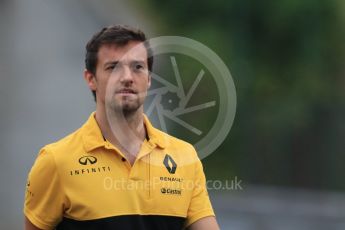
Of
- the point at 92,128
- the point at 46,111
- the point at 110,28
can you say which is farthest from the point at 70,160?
the point at 46,111

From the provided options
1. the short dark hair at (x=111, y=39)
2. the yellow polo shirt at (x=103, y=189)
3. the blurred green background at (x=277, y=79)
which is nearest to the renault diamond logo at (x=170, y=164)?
the yellow polo shirt at (x=103, y=189)

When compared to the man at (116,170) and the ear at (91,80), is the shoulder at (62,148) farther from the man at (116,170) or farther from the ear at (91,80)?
the ear at (91,80)

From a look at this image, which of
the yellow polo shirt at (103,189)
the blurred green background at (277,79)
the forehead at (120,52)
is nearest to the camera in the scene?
the yellow polo shirt at (103,189)

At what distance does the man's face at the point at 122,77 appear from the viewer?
4.07 metres

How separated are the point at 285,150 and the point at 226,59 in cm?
136

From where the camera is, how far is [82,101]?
10.2m

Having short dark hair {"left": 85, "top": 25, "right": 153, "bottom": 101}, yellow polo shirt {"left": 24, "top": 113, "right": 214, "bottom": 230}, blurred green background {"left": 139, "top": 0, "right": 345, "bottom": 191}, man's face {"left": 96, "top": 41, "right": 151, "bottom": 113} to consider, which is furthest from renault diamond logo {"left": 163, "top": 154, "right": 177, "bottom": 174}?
blurred green background {"left": 139, "top": 0, "right": 345, "bottom": 191}

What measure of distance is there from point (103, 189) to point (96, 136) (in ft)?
0.83

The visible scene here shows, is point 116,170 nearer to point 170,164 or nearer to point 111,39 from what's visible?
point 170,164

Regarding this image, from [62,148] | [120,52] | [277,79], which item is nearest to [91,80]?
[120,52]

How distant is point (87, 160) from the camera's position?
162 inches

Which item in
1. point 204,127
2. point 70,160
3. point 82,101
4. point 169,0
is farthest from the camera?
point 82,101

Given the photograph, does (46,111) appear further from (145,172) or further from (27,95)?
(145,172)

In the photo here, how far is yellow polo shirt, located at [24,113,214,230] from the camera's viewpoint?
13.2 ft
